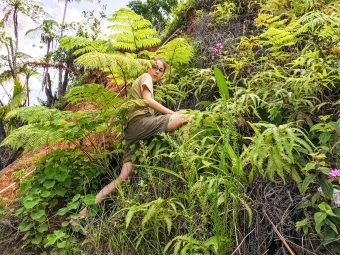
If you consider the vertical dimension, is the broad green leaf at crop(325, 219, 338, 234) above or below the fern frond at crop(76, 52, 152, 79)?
below

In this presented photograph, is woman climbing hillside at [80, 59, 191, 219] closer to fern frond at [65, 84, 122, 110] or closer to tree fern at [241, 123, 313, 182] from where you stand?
fern frond at [65, 84, 122, 110]

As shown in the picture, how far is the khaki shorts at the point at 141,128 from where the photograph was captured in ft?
10.4

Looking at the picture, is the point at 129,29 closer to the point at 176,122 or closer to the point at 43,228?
the point at 176,122

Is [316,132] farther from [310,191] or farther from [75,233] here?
[75,233]

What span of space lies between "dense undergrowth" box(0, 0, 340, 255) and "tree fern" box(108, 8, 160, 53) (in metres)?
0.08

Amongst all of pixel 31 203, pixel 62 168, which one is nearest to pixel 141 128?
pixel 62 168

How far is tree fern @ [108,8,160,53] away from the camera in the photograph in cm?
426

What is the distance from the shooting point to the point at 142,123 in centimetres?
325

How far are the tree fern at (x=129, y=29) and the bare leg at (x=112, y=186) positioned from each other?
187 cm

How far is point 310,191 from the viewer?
2033 mm

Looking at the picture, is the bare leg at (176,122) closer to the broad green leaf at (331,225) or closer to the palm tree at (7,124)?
the broad green leaf at (331,225)

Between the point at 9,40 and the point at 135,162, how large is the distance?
11.4 m

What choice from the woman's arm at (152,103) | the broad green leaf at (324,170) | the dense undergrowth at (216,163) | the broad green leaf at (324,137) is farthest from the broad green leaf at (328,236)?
the woman's arm at (152,103)

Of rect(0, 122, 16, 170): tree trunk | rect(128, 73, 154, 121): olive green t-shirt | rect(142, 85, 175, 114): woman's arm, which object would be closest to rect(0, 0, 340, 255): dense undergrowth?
rect(128, 73, 154, 121): olive green t-shirt
